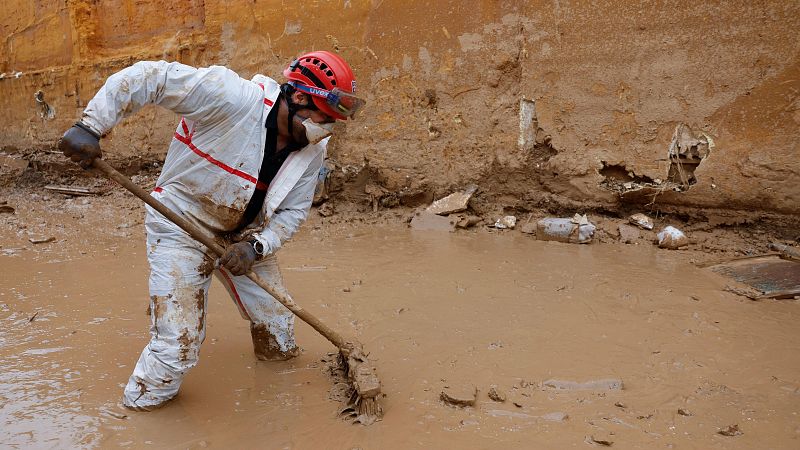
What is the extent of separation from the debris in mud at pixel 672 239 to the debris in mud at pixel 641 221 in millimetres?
196

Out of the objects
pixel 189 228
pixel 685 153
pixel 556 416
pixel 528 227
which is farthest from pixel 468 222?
pixel 189 228

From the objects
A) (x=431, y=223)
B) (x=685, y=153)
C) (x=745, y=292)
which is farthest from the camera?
(x=431, y=223)

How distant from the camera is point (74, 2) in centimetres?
810

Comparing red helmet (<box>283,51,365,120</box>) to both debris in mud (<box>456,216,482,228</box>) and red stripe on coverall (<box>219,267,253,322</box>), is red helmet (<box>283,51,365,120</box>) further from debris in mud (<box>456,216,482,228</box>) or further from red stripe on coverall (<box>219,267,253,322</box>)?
debris in mud (<box>456,216,482,228</box>)

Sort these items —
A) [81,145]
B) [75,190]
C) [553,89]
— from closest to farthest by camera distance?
1. [81,145]
2. [553,89]
3. [75,190]

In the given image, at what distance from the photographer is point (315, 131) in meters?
2.82

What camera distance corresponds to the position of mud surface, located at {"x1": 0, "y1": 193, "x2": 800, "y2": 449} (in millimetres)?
2500

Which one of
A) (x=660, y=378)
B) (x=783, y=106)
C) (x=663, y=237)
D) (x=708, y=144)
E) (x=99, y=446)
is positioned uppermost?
(x=783, y=106)

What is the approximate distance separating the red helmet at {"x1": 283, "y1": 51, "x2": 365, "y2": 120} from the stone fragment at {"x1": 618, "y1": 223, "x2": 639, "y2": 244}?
9.92 ft

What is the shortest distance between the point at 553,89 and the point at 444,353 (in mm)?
3134

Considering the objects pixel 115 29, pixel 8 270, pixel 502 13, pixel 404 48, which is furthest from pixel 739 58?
pixel 115 29

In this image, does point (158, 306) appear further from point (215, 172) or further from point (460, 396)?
point (460, 396)

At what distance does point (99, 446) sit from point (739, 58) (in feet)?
16.1

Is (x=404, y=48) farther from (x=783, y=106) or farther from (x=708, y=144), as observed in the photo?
(x=783, y=106)
